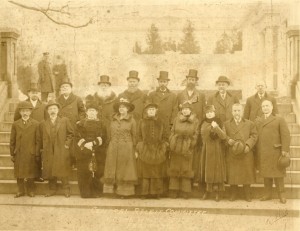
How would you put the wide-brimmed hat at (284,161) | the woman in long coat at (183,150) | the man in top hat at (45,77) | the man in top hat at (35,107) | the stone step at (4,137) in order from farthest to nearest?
the man in top hat at (45,77)
the stone step at (4,137)
the man in top hat at (35,107)
the woman in long coat at (183,150)
the wide-brimmed hat at (284,161)

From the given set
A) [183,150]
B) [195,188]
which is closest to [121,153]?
[183,150]

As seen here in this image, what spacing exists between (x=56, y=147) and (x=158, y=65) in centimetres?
208

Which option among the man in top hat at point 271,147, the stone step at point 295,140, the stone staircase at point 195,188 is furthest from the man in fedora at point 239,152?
the stone step at point 295,140

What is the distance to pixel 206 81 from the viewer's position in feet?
A: 22.9

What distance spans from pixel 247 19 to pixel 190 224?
293 centimetres

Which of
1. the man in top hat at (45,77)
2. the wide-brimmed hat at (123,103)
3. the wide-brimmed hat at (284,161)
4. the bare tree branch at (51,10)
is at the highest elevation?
the bare tree branch at (51,10)

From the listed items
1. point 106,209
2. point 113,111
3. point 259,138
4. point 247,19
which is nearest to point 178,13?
point 247,19

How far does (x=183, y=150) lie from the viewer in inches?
213

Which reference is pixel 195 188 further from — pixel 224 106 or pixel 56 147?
pixel 56 147

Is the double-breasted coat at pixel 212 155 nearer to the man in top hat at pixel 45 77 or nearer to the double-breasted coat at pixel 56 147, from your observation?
the double-breasted coat at pixel 56 147

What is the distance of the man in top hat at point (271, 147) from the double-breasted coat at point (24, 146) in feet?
8.91

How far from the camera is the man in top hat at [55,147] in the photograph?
18.5 ft

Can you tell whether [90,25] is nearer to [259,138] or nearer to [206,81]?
[206,81]

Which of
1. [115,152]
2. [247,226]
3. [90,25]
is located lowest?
[247,226]
